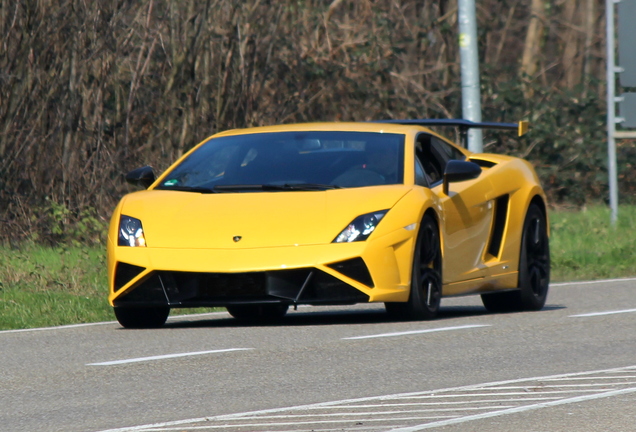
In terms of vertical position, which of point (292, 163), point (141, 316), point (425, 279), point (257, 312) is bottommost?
point (257, 312)

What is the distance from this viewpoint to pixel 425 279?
378 inches

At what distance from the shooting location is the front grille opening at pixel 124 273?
919 cm

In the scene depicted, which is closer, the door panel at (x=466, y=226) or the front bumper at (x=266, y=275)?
the front bumper at (x=266, y=275)

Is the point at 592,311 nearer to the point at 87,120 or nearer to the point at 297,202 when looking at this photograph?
the point at 297,202

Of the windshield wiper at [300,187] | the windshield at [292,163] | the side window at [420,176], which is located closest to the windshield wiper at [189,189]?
the windshield at [292,163]

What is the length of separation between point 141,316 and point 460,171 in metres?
2.35

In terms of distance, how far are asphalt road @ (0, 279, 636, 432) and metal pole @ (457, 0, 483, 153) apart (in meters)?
7.44

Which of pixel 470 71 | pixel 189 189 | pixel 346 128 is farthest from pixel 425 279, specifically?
pixel 470 71

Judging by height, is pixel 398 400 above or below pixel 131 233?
below

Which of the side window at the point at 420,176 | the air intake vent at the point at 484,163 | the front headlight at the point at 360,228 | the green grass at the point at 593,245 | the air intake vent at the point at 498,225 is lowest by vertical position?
the green grass at the point at 593,245

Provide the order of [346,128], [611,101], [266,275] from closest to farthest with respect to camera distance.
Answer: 1. [266,275]
2. [346,128]
3. [611,101]

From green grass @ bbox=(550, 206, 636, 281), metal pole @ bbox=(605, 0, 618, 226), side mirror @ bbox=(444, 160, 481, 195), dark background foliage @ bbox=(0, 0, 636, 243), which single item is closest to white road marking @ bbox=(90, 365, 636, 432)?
side mirror @ bbox=(444, 160, 481, 195)

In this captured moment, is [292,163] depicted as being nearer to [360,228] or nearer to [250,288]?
[360,228]

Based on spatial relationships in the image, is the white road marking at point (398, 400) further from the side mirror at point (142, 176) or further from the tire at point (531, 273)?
the side mirror at point (142, 176)
